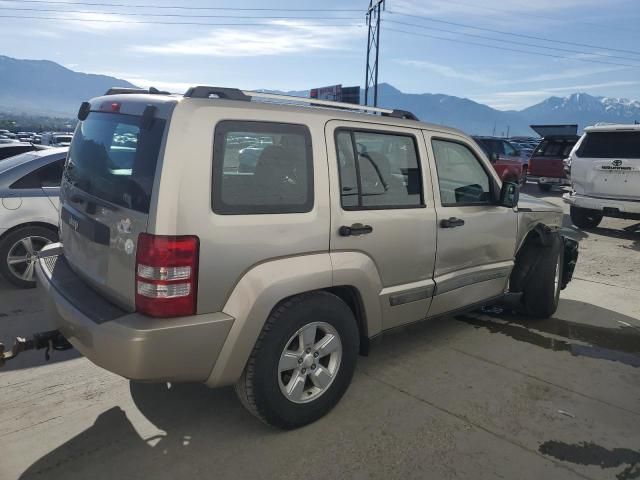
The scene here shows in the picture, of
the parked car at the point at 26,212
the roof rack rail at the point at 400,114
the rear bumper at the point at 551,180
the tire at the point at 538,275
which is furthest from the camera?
the rear bumper at the point at 551,180

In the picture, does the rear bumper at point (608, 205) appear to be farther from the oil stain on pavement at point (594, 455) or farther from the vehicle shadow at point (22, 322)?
the vehicle shadow at point (22, 322)

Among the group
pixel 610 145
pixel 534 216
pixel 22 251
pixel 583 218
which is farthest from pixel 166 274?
pixel 583 218

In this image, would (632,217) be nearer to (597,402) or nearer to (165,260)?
(597,402)

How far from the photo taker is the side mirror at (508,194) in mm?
3975

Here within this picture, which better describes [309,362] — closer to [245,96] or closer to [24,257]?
[245,96]

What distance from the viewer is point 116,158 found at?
104 inches

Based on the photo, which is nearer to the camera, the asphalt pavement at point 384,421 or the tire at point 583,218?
the asphalt pavement at point 384,421

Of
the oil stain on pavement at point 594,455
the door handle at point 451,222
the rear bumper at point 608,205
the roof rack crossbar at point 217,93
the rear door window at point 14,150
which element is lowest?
the oil stain on pavement at point 594,455

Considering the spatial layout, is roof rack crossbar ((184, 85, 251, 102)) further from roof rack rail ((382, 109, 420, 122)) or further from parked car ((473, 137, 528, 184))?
parked car ((473, 137, 528, 184))

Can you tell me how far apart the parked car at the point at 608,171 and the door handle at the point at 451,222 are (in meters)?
6.39

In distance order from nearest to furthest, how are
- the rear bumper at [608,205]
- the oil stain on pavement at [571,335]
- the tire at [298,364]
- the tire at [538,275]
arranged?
the tire at [298,364] → the oil stain on pavement at [571,335] → the tire at [538,275] → the rear bumper at [608,205]

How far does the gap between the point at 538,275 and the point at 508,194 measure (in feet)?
3.45

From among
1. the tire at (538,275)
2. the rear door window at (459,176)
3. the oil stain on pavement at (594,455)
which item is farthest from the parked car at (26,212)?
the oil stain on pavement at (594,455)

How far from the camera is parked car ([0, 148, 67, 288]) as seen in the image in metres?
5.14
